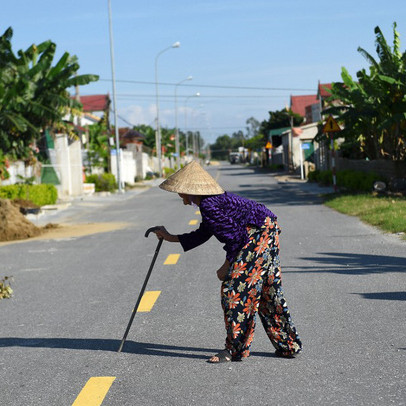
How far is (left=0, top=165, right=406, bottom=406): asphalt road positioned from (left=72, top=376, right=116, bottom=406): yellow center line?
0.02m

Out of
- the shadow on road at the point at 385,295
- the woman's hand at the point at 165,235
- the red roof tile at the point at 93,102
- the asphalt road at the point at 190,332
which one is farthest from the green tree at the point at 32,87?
the red roof tile at the point at 93,102

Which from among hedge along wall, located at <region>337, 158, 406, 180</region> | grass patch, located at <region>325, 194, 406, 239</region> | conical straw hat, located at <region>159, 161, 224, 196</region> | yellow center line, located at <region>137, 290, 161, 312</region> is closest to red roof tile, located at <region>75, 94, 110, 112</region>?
hedge along wall, located at <region>337, 158, 406, 180</region>

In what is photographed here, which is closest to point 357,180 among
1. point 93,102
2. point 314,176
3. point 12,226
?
point 12,226

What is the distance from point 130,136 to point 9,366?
229ft

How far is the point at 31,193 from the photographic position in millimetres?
27250

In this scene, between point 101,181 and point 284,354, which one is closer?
point 284,354

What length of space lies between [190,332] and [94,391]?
5.89 ft

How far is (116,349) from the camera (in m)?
6.43

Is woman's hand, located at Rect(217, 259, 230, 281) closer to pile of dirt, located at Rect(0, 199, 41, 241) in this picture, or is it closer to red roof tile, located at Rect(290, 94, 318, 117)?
pile of dirt, located at Rect(0, 199, 41, 241)

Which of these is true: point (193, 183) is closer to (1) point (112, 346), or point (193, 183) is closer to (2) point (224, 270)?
(2) point (224, 270)

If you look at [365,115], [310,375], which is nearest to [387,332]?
[310,375]

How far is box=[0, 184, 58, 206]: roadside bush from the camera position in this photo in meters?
26.4

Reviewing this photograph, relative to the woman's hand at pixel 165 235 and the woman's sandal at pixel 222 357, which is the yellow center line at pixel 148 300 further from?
the woman's sandal at pixel 222 357

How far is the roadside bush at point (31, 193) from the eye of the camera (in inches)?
1041
